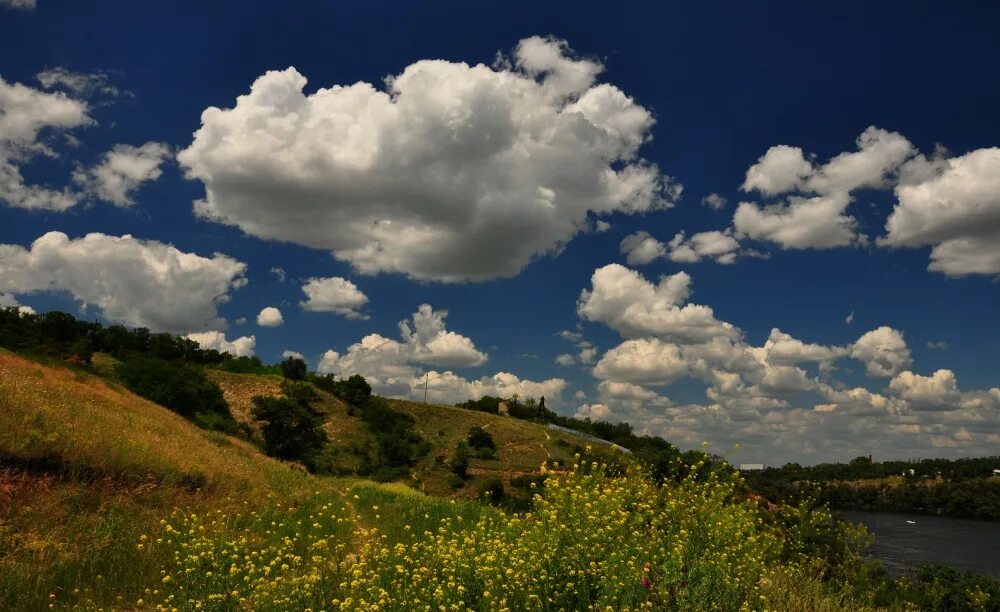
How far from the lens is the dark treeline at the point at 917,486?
14300 centimetres

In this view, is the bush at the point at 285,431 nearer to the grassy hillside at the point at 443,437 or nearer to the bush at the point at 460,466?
the grassy hillside at the point at 443,437

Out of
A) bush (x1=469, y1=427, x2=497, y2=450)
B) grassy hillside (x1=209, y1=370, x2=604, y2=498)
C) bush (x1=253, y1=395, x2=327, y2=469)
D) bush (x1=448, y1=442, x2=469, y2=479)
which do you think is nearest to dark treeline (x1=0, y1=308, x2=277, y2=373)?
grassy hillside (x1=209, y1=370, x2=604, y2=498)

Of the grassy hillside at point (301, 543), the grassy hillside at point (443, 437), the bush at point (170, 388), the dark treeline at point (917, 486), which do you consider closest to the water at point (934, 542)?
the dark treeline at point (917, 486)

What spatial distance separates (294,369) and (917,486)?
166 m

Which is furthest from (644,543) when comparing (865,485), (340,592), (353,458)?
(865,485)

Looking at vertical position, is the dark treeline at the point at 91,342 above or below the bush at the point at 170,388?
above

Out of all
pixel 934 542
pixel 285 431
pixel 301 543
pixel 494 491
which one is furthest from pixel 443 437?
pixel 934 542

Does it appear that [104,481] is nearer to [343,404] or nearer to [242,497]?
[242,497]

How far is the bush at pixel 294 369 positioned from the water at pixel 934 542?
61767 mm

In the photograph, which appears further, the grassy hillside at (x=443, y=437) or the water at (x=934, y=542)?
the water at (x=934, y=542)

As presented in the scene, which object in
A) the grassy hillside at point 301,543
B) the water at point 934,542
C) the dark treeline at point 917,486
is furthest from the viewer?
the dark treeline at point 917,486

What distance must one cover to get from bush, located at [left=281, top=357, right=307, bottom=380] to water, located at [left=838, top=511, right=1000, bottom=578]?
61.8 meters

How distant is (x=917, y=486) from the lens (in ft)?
523

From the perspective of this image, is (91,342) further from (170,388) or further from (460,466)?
(460,466)
